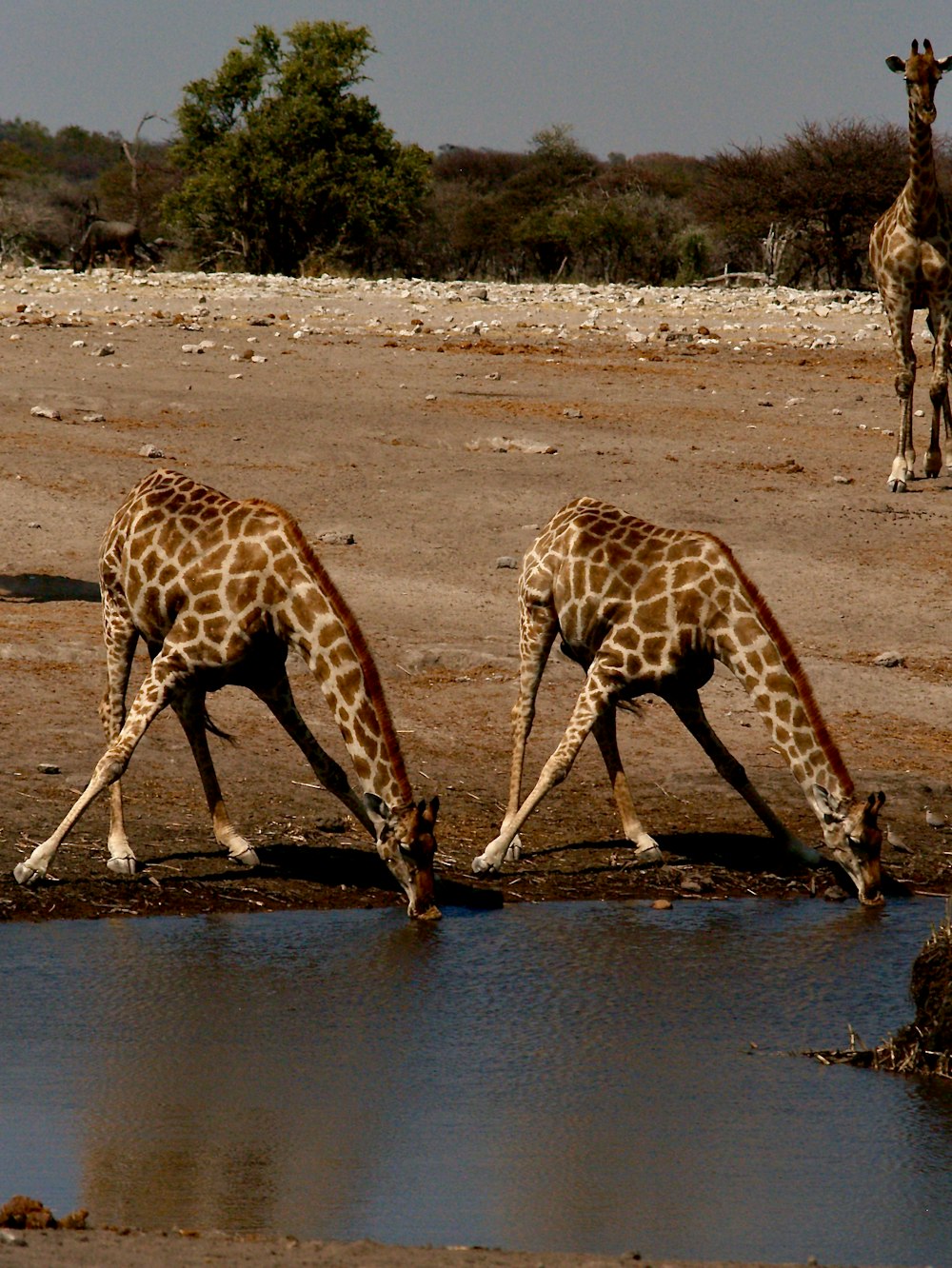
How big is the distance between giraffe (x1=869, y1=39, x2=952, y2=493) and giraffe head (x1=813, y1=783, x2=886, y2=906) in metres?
8.88

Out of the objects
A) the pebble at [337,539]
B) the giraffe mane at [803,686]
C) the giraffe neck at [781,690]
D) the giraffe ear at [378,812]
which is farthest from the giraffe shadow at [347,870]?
the pebble at [337,539]

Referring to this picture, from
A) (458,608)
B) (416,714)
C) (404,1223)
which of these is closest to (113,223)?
(458,608)

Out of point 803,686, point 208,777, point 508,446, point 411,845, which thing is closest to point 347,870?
point 208,777

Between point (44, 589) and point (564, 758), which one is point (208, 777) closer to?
point (564, 758)

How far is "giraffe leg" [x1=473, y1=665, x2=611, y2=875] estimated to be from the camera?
346 inches

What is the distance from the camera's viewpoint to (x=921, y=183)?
16.3 m

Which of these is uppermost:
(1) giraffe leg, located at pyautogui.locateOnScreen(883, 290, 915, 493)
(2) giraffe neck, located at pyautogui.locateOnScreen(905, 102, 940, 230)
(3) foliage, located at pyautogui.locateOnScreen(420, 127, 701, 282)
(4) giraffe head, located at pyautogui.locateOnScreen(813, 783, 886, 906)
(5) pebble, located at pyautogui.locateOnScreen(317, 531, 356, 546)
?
(3) foliage, located at pyautogui.locateOnScreen(420, 127, 701, 282)

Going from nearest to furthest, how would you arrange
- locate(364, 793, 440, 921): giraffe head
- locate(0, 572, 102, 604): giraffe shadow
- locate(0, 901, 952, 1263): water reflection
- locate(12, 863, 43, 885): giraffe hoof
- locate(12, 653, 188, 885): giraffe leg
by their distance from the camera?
locate(0, 901, 952, 1263): water reflection, locate(364, 793, 440, 921): giraffe head, locate(12, 863, 43, 885): giraffe hoof, locate(12, 653, 188, 885): giraffe leg, locate(0, 572, 102, 604): giraffe shadow

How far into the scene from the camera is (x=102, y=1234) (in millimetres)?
4555

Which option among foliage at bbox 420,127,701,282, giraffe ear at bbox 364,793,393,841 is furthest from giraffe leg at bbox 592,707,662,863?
foliage at bbox 420,127,701,282

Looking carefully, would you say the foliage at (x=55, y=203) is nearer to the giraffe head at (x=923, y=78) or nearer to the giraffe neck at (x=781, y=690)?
the giraffe head at (x=923, y=78)

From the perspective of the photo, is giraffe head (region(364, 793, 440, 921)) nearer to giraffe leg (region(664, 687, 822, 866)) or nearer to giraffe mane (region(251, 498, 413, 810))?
giraffe mane (region(251, 498, 413, 810))

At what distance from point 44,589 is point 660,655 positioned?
6.03m

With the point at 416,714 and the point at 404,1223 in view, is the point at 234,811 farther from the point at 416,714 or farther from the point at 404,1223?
the point at 404,1223
